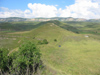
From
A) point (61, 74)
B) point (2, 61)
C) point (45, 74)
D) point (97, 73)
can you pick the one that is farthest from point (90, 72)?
point (2, 61)

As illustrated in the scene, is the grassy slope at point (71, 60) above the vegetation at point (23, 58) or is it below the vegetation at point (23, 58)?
below

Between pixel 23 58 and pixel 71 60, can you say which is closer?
pixel 23 58

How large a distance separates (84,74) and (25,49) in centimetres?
2671

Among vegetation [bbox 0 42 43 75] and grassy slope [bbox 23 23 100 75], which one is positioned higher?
vegetation [bbox 0 42 43 75]

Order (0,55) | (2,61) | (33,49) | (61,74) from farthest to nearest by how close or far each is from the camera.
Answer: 1. (33,49)
2. (61,74)
3. (0,55)
4. (2,61)

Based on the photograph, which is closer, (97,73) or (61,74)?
(61,74)

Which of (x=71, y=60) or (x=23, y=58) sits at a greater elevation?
(x=23, y=58)

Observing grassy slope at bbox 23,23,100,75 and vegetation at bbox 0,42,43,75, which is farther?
grassy slope at bbox 23,23,100,75

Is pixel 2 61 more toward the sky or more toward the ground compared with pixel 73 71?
more toward the sky

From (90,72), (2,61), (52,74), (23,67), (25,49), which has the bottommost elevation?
(90,72)

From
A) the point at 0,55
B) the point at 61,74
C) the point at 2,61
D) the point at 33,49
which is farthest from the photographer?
the point at 33,49

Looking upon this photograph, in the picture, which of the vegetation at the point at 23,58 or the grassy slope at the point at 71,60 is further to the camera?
the grassy slope at the point at 71,60

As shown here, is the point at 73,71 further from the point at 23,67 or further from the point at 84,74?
the point at 23,67

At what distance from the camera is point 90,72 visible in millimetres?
33594
